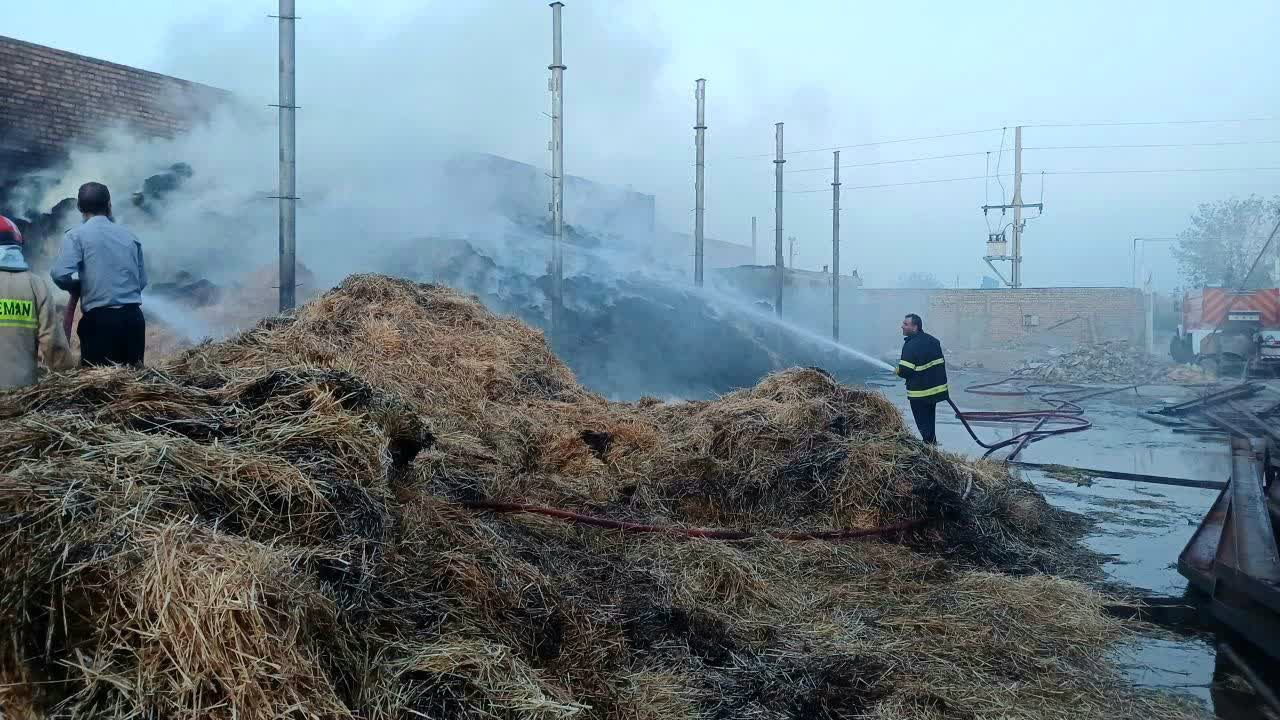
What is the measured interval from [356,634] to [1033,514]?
6124mm

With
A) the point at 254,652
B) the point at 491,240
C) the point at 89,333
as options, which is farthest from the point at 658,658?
the point at 491,240

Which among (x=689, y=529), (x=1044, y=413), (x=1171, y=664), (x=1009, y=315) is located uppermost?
(x=1009, y=315)

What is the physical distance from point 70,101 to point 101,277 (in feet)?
38.3

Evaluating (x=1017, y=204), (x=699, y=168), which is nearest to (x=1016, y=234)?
(x=1017, y=204)

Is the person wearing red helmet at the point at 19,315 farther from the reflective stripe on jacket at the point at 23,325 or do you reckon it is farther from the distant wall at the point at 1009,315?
the distant wall at the point at 1009,315

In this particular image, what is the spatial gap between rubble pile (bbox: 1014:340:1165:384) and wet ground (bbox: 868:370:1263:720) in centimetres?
999

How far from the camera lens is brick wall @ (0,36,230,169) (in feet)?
44.7

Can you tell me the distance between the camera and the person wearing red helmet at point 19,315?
4.76 meters

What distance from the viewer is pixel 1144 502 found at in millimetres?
8812

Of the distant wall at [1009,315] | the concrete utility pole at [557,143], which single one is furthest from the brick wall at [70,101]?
the distant wall at [1009,315]

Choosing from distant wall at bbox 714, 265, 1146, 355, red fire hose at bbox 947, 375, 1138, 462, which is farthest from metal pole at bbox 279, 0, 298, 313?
distant wall at bbox 714, 265, 1146, 355

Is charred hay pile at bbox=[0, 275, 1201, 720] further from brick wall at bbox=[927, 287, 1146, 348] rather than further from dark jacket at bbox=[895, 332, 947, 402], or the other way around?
brick wall at bbox=[927, 287, 1146, 348]

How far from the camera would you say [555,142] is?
678 inches

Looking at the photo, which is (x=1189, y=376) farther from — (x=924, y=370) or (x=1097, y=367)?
(x=924, y=370)
